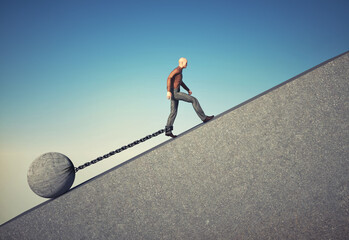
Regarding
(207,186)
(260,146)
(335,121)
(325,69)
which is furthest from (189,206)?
(325,69)

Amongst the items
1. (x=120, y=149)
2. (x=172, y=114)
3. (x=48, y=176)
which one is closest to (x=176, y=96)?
(x=172, y=114)

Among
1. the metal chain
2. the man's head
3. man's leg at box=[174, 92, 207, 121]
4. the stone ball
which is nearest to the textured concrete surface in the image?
the stone ball

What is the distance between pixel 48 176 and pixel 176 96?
102 inches

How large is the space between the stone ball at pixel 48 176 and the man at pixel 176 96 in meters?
1.92

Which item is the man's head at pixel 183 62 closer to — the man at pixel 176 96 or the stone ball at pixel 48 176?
the man at pixel 176 96

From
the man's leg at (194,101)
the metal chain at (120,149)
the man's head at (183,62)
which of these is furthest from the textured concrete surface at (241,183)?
the man's head at (183,62)

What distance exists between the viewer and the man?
458cm

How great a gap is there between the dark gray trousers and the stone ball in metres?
1.95

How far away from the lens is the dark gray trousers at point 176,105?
15.2 feet

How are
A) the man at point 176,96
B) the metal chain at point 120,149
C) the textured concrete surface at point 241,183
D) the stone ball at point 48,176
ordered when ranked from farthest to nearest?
the man at point 176,96, the metal chain at point 120,149, the stone ball at point 48,176, the textured concrete surface at point 241,183

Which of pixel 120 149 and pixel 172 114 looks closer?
pixel 120 149

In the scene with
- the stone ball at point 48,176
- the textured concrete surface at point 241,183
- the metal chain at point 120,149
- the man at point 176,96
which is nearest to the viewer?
the textured concrete surface at point 241,183

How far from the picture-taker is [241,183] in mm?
3600

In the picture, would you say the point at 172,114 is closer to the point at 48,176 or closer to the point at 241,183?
the point at 241,183
